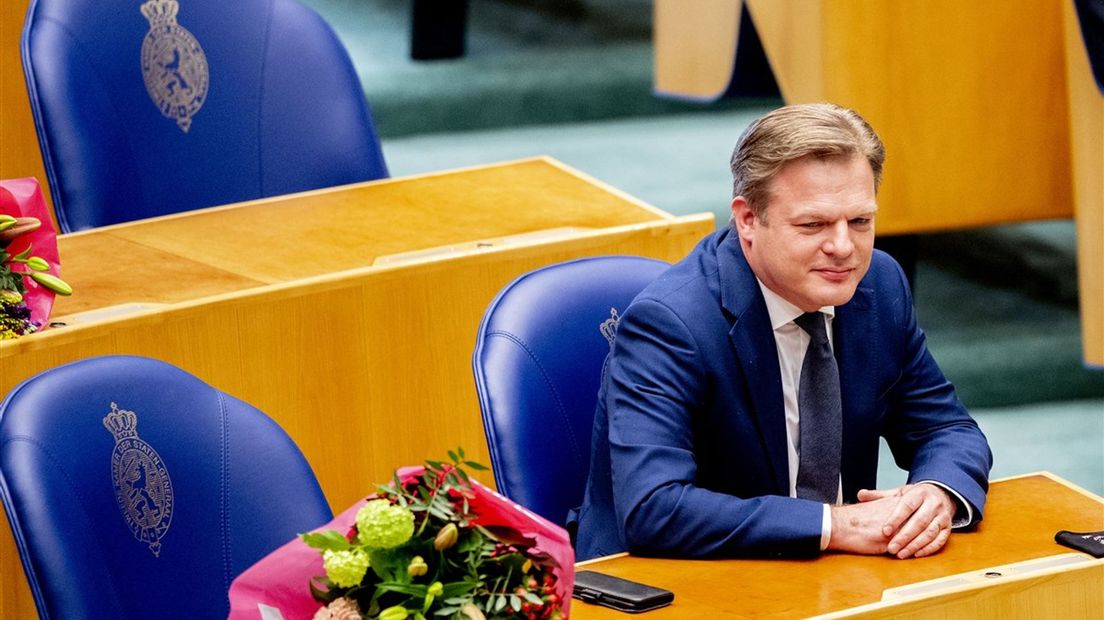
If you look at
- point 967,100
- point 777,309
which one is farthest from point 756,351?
point 967,100

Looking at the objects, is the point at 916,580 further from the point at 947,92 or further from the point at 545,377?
the point at 947,92

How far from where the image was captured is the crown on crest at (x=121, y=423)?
6.40 ft

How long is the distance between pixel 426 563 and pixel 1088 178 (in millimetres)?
2580

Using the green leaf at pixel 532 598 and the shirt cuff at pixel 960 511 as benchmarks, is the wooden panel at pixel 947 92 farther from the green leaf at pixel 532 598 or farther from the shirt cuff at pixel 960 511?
the green leaf at pixel 532 598

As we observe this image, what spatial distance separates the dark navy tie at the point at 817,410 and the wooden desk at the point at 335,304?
708 millimetres

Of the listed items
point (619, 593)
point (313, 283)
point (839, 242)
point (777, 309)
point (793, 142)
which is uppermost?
point (793, 142)

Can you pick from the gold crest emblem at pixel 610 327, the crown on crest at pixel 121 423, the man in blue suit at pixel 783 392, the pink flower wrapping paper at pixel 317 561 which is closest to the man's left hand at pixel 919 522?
the man in blue suit at pixel 783 392

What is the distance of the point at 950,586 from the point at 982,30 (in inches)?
88.0

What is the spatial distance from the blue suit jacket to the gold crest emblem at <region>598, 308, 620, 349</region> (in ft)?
0.52

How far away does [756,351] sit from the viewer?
2.23 meters

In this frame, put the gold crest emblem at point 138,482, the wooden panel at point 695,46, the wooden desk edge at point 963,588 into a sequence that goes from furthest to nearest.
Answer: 1. the wooden panel at point 695,46
2. the gold crest emblem at point 138,482
3. the wooden desk edge at point 963,588

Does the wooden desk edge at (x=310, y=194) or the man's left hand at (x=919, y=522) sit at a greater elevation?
the wooden desk edge at (x=310, y=194)

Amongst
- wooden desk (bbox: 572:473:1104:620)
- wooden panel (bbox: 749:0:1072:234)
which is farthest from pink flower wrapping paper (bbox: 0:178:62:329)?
wooden panel (bbox: 749:0:1072:234)

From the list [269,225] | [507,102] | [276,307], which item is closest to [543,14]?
[507,102]
